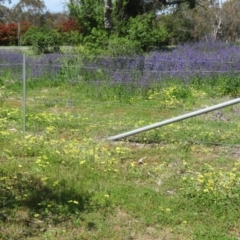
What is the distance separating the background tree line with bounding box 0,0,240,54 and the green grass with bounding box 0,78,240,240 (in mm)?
5326

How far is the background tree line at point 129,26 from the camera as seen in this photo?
584 inches

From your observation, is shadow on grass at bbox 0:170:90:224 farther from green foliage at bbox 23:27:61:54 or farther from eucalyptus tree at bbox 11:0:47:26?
eucalyptus tree at bbox 11:0:47:26

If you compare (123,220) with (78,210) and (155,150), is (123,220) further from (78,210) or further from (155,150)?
(155,150)

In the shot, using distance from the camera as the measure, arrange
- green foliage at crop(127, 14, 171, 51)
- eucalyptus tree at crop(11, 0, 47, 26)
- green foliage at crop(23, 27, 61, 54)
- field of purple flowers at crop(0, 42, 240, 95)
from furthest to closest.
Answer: eucalyptus tree at crop(11, 0, 47, 26)
green foliage at crop(23, 27, 61, 54)
green foliage at crop(127, 14, 171, 51)
field of purple flowers at crop(0, 42, 240, 95)

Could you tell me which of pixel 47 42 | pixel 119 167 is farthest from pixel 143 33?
pixel 119 167

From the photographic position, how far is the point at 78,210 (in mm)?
4781

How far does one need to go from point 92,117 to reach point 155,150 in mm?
2392

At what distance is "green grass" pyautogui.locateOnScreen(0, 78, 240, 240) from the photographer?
15.0ft

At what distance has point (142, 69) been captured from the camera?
12.3 metres

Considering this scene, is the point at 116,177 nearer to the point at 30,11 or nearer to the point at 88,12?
the point at 88,12

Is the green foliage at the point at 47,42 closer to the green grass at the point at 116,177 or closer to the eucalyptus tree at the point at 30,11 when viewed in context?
the green grass at the point at 116,177

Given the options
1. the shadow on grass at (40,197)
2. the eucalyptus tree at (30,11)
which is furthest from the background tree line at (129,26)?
the eucalyptus tree at (30,11)

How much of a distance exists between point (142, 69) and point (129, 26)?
4320 mm

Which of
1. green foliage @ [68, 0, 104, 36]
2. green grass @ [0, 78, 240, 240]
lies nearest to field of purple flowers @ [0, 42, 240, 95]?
green grass @ [0, 78, 240, 240]
